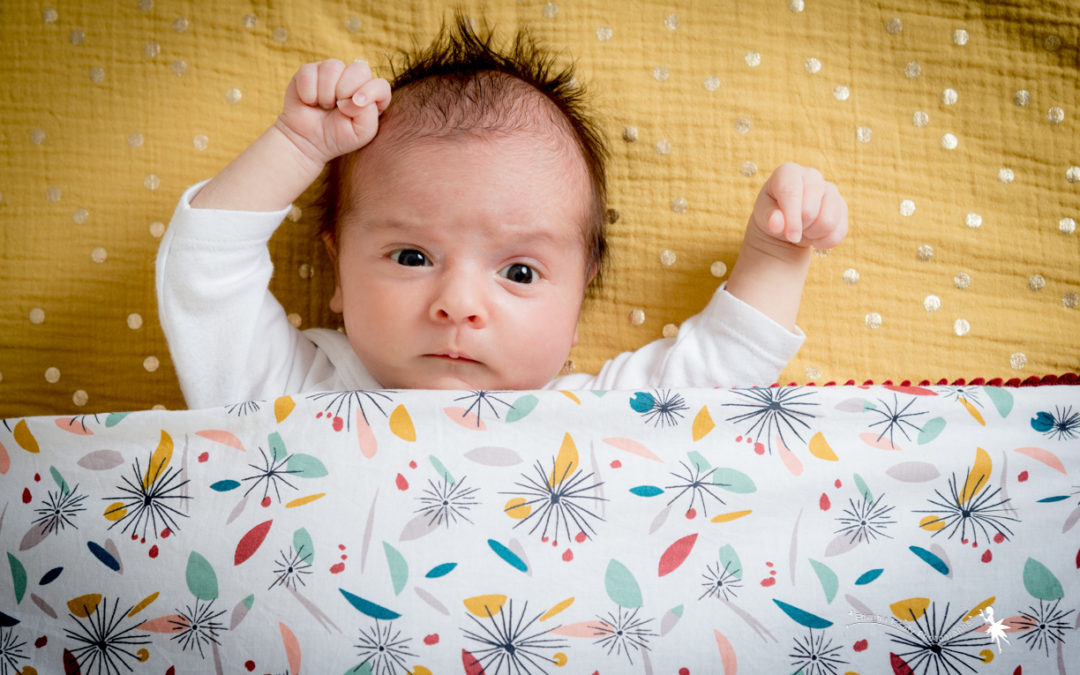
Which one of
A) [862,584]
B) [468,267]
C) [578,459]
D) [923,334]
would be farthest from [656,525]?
[923,334]

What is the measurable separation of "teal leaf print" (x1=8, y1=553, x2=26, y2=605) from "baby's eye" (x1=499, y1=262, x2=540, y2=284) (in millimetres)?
579

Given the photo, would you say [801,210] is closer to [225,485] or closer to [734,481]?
[734,481]

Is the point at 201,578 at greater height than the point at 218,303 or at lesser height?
lesser

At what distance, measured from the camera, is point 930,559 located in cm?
72

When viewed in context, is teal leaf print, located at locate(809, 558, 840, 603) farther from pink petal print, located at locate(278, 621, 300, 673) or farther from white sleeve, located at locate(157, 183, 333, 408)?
white sleeve, located at locate(157, 183, 333, 408)

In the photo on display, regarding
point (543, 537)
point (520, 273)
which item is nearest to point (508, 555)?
point (543, 537)

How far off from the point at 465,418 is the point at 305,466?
16 centimetres

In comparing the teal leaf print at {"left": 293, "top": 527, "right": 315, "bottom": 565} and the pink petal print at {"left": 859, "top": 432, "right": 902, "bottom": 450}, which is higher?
the pink petal print at {"left": 859, "top": 432, "right": 902, "bottom": 450}

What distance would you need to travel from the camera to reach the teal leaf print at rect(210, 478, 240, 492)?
0.73m

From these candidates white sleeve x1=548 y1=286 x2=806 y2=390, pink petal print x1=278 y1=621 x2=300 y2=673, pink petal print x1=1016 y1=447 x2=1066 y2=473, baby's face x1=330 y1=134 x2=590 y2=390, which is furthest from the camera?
white sleeve x1=548 y1=286 x2=806 y2=390

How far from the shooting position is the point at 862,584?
2.31ft

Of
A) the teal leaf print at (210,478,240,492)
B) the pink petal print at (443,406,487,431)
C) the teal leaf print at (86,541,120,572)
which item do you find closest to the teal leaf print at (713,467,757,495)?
the pink petal print at (443,406,487,431)

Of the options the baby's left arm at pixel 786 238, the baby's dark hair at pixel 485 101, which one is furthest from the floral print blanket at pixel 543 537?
the baby's dark hair at pixel 485 101

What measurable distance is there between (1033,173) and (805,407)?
64cm
